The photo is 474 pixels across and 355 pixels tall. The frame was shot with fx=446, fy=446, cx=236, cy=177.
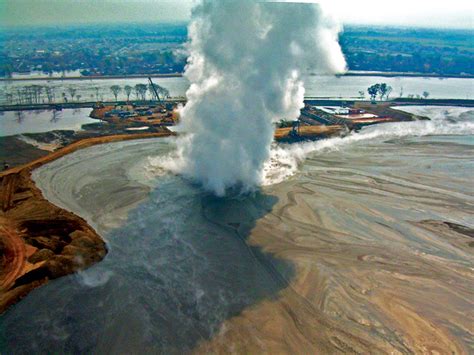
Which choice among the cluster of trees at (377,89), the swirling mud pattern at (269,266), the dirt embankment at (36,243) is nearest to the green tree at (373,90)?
the cluster of trees at (377,89)

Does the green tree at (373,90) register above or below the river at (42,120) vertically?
A: above

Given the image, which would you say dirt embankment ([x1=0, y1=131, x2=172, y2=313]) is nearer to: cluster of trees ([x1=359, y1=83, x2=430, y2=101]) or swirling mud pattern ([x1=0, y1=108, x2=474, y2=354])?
swirling mud pattern ([x1=0, y1=108, x2=474, y2=354])

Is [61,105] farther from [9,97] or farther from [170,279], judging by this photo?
[170,279]

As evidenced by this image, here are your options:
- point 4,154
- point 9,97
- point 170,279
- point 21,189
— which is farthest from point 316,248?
point 9,97

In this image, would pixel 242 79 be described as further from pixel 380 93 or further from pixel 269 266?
pixel 380 93

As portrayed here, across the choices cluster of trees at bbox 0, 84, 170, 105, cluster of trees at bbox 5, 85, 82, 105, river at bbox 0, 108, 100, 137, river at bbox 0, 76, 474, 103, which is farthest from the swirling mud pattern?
river at bbox 0, 76, 474, 103

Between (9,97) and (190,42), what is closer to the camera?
(190,42)

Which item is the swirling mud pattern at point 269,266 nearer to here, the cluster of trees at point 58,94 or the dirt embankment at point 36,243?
the dirt embankment at point 36,243
